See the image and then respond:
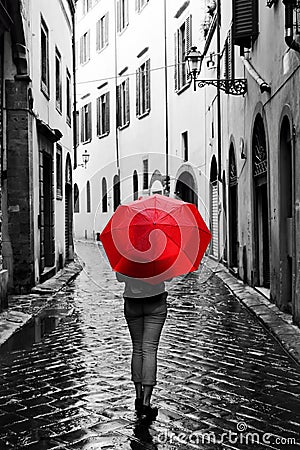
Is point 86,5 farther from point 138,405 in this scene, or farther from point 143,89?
point 138,405

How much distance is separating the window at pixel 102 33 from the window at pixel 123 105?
12.3 feet

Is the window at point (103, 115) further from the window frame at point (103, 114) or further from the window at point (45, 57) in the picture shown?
the window at point (45, 57)

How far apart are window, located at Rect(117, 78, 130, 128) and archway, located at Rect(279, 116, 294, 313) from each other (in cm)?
2192

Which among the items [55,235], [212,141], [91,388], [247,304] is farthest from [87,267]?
[91,388]

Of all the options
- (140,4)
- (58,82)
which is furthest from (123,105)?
(58,82)

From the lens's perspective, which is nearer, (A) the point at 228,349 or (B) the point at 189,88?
(A) the point at 228,349

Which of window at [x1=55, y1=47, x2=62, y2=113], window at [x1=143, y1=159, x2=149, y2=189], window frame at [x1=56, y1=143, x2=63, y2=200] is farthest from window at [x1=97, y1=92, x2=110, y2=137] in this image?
window frame at [x1=56, y1=143, x2=63, y2=200]

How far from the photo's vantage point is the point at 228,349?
791 centimetres

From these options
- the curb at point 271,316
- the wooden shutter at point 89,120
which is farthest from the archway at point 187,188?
the wooden shutter at point 89,120

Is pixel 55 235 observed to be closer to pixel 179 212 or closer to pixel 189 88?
pixel 189 88

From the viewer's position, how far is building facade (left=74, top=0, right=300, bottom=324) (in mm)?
10469

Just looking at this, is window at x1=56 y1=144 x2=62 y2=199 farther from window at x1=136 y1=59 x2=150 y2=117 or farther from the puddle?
window at x1=136 y1=59 x2=150 y2=117

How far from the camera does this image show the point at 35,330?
9.53 metres

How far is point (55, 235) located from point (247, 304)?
755cm
